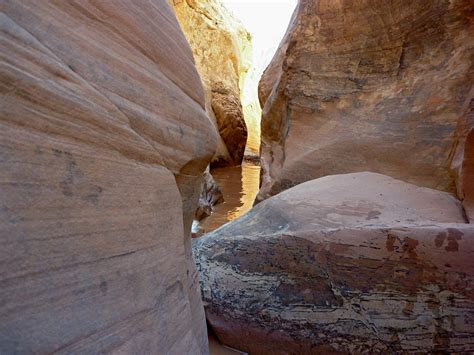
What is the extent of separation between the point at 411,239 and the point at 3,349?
1939mm

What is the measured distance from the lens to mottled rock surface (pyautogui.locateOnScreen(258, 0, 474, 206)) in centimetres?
293

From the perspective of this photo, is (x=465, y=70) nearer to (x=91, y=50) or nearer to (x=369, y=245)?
(x=369, y=245)

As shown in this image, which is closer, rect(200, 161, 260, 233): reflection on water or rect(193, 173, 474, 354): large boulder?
rect(193, 173, 474, 354): large boulder

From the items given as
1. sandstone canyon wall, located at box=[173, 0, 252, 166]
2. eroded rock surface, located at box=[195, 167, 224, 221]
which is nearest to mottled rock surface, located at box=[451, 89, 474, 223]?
eroded rock surface, located at box=[195, 167, 224, 221]

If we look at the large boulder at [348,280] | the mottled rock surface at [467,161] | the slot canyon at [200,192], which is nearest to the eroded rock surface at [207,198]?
the slot canyon at [200,192]

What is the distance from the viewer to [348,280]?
6.36 ft

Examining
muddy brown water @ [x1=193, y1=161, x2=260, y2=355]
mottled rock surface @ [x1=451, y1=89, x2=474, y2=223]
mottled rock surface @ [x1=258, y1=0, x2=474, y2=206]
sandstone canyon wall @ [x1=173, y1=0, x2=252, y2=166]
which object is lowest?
muddy brown water @ [x1=193, y1=161, x2=260, y2=355]

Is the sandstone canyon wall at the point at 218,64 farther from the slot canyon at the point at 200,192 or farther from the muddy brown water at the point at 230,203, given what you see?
the slot canyon at the point at 200,192

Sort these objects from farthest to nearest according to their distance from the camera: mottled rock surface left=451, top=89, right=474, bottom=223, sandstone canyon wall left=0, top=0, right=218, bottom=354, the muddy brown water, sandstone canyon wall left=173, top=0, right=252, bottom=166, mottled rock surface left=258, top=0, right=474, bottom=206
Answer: sandstone canyon wall left=173, top=0, right=252, bottom=166, mottled rock surface left=258, top=0, right=474, bottom=206, mottled rock surface left=451, top=89, right=474, bottom=223, the muddy brown water, sandstone canyon wall left=0, top=0, right=218, bottom=354

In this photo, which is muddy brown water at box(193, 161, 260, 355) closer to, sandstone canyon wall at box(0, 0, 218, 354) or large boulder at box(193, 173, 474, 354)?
large boulder at box(193, 173, 474, 354)

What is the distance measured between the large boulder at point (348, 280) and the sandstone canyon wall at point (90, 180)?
2.62ft

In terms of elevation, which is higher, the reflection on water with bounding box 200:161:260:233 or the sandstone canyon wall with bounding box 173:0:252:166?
the sandstone canyon wall with bounding box 173:0:252:166

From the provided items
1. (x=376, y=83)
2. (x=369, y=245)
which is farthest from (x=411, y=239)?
(x=376, y=83)

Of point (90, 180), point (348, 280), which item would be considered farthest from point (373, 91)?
point (90, 180)
